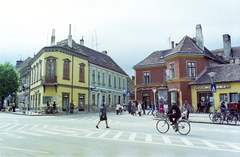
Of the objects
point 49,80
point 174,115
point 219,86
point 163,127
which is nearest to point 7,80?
point 49,80

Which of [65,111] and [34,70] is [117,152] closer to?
[65,111]

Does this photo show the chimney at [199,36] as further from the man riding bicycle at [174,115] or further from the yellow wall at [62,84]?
the man riding bicycle at [174,115]

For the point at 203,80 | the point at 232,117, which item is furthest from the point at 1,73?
the point at 232,117

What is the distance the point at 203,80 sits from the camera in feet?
105

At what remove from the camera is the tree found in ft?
173

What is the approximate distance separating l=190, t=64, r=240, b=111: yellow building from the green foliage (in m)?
39.5

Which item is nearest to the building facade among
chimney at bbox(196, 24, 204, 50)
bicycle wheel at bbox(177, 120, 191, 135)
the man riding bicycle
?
chimney at bbox(196, 24, 204, 50)

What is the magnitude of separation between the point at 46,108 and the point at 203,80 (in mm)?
21284

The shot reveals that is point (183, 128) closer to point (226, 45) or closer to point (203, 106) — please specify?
point (203, 106)

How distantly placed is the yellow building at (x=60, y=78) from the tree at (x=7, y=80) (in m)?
15.7

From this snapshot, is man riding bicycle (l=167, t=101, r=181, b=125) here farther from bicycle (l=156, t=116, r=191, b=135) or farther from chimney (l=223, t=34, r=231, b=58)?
chimney (l=223, t=34, r=231, b=58)

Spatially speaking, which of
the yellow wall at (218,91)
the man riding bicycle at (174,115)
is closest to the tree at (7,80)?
the yellow wall at (218,91)

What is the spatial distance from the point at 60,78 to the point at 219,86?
2155 centimetres

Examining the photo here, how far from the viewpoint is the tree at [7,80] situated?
5284cm
